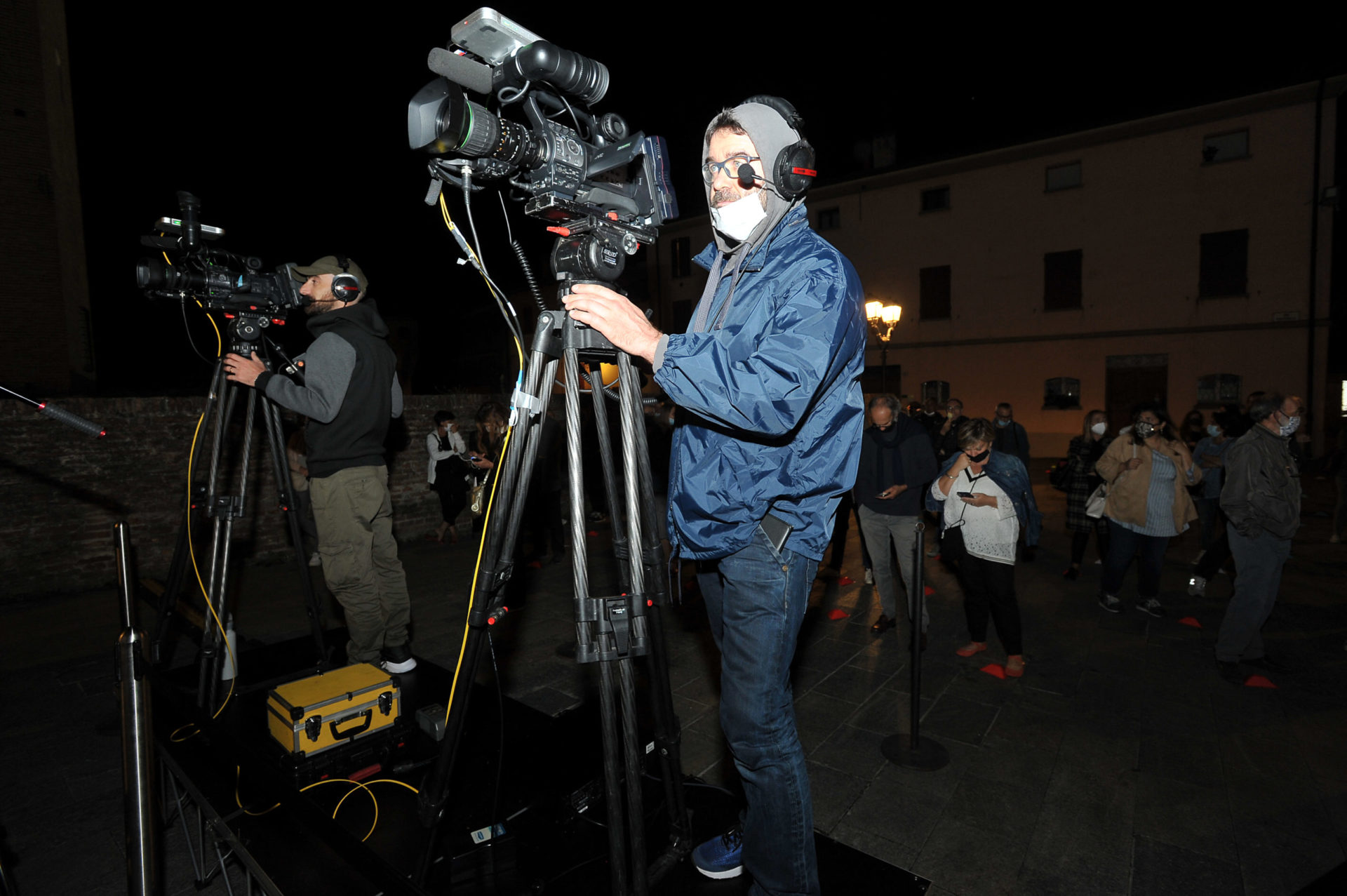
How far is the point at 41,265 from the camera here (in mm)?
12039

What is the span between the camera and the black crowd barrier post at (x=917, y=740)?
3.24 metres

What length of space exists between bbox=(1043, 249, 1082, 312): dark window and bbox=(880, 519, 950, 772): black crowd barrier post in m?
19.3

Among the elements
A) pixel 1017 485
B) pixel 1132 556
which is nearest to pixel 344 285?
pixel 1017 485

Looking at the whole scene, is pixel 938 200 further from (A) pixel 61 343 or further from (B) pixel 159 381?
(A) pixel 61 343

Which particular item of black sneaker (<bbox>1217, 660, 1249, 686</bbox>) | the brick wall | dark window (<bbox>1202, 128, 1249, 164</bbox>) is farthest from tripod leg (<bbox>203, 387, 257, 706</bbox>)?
dark window (<bbox>1202, 128, 1249, 164</bbox>)

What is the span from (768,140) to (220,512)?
334cm

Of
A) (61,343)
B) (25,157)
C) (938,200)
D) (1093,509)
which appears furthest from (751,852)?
(938,200)

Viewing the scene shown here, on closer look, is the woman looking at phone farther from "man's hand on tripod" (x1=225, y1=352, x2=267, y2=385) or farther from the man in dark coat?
"man's hand on tripod" (x1=225, y1=352, x2=267, y2=385)

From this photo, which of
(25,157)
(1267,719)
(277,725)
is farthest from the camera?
(25,157)

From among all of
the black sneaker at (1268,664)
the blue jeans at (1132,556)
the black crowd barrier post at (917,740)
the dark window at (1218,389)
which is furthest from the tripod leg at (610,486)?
the dark window at (1218,389)

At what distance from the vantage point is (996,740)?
349 centimetres

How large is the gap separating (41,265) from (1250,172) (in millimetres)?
28054

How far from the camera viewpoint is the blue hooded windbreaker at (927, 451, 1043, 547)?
4402mm

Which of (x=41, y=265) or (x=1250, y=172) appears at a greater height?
(x=1250, y=172)
